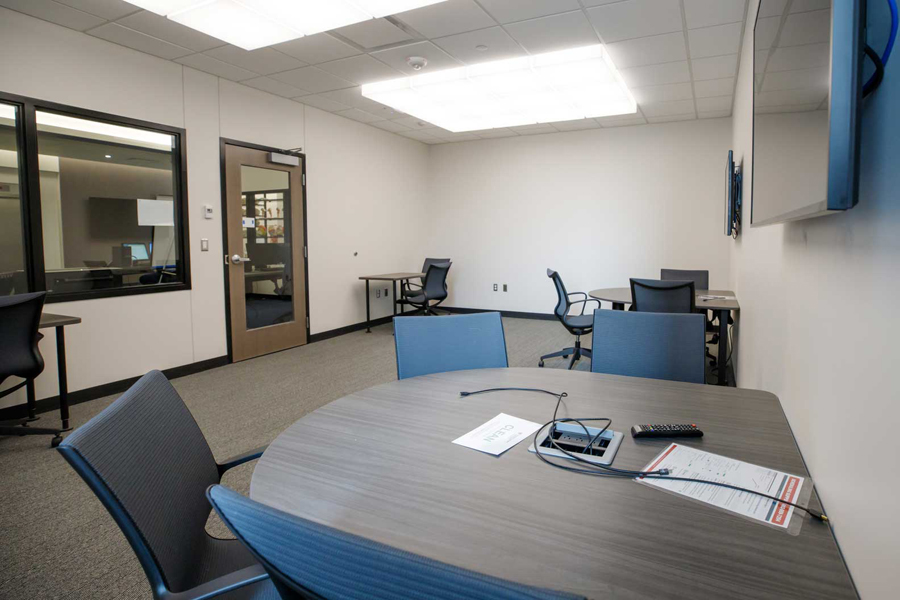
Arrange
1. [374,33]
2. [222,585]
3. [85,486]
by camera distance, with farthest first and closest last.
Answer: [374,33] → [85,486] → [222,585]

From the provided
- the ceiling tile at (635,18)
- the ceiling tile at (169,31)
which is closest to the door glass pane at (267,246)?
the ceiling tile at (169,31)

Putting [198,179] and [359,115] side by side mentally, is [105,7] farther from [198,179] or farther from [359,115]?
[359,115]

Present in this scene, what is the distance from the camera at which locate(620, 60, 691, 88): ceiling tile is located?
4.25 meters

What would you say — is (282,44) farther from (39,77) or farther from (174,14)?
(39,77)

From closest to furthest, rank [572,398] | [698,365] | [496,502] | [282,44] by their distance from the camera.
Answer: [496,502], [572,398], [698,365], [282,44]

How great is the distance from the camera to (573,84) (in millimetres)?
4680

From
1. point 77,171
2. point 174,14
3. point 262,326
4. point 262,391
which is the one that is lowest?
point 262,391

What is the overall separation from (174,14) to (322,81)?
160 centimetres

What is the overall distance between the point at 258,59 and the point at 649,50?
3107 millimetres

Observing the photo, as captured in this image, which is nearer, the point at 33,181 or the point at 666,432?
the point at 666,432

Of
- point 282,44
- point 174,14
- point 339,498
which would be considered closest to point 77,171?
point 174,14

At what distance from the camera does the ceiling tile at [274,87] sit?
181 inches

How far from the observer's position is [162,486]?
97 cm

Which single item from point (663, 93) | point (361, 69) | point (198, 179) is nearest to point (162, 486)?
point (198, 179)
